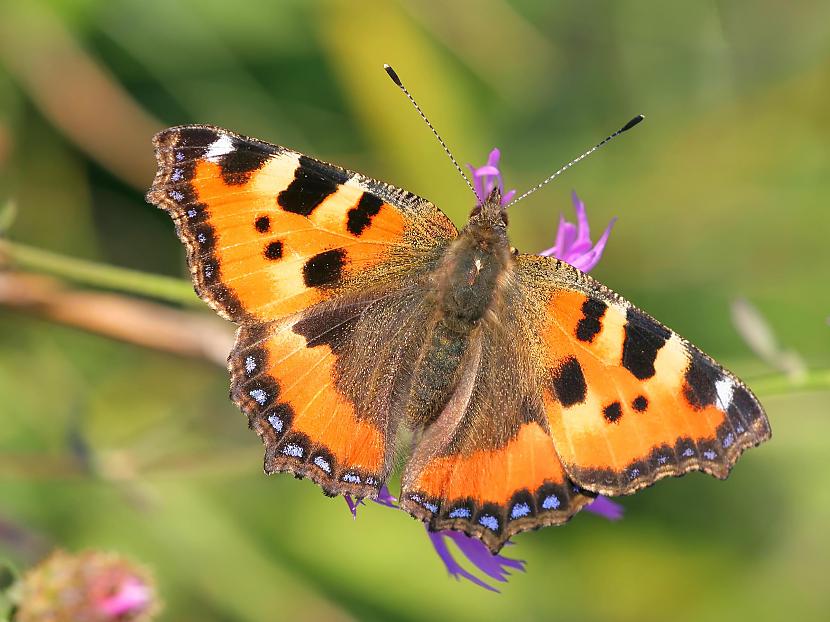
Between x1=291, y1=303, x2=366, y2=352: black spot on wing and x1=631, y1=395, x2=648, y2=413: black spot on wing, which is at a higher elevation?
x1=631, y1=395, x2=648, y2=413: black spot on wing

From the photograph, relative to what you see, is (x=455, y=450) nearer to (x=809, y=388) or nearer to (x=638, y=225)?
(x=809, y=388)

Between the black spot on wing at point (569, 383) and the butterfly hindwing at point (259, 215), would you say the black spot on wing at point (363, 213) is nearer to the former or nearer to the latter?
the butterfly hindwing at point (259, 215)

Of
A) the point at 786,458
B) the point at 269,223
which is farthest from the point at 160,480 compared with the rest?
the point at 786,458

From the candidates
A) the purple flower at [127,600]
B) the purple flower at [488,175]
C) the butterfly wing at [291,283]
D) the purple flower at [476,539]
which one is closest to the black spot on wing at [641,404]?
the purple flower at [476,539]

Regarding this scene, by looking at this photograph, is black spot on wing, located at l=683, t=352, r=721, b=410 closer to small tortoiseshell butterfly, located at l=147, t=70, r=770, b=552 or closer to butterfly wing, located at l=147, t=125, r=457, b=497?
small tortoiseshell butterfly, located at l=147, t=70, r=770, b=552

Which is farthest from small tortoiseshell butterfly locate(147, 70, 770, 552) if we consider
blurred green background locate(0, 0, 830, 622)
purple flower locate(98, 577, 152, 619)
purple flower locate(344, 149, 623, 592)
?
blurred green background locate(0, 0, 830, 622)
